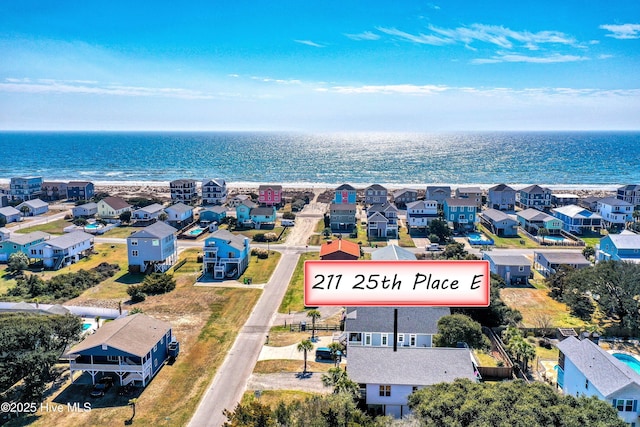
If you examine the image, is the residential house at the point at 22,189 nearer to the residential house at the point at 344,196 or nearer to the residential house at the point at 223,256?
the residential house at the point at 344,196

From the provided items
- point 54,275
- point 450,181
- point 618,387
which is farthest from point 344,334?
point 450,181

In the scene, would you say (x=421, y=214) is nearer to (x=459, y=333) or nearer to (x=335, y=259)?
(x=335, y=259)

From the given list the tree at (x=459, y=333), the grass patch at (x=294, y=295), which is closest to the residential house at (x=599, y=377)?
the tree at (x=459, y=333)

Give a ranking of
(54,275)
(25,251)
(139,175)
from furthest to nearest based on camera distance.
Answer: (139,175), (25,251), (54,275)

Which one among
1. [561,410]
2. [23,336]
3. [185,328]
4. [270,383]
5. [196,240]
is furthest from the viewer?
[196,240]

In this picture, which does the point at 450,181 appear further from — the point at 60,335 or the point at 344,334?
the point at 60,335

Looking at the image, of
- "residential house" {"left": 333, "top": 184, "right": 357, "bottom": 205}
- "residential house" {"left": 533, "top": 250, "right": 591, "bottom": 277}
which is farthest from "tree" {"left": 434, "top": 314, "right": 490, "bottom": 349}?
"residential house" {"left": 333, "top": 184, "right": 357, "bottom": 205}

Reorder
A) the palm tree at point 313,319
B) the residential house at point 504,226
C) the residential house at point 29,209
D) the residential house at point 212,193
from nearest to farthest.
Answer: the palm tree at point 313,319 → the residential house at point 504,226 → the residential house at point 29,209 → the residential house at point 212,193
